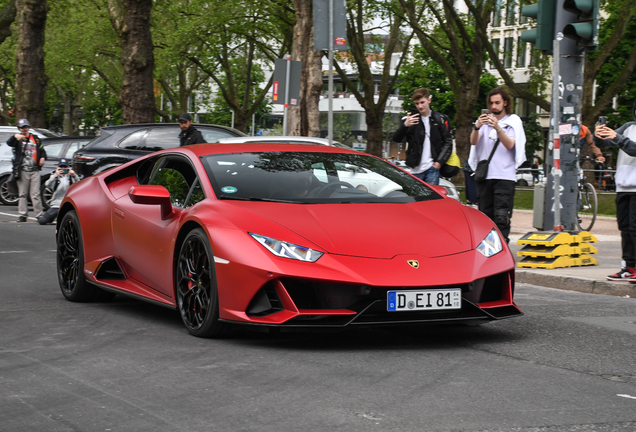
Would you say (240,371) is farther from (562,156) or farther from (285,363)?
(562,156)

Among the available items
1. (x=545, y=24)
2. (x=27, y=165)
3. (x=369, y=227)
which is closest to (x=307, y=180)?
(x=369, y=227)

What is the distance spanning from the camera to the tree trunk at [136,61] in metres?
23.6

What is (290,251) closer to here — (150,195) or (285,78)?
(150,195)

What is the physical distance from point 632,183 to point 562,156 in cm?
176

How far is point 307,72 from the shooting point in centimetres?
2191

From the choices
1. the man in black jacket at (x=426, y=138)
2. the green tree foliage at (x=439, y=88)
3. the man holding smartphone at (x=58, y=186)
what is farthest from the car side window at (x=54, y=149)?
the green tree foliage at (x=439, y=88)

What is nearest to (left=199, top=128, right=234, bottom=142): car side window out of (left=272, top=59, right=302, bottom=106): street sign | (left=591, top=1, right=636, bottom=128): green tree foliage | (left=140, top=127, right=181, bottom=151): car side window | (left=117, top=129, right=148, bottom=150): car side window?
(left=140, top=127, right=181, bottom=151): car side window

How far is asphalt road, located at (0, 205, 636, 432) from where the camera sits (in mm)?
3936

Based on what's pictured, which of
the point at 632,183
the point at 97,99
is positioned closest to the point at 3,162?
the point at 632,183

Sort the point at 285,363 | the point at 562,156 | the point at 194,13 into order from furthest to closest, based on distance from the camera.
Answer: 1. the point at 194,13
2. the point at 562,156
3. the point at 285,363

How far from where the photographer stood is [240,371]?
486 centimetres

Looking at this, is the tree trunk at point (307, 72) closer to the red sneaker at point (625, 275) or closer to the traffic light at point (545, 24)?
the traffic light at point (545, 24)

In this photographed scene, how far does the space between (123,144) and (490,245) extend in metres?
12.3

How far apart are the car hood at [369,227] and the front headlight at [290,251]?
1.9 inches
